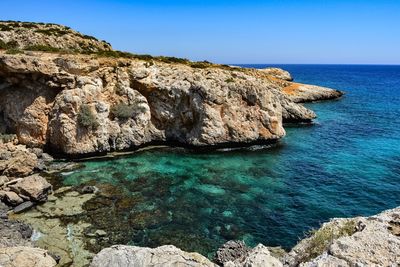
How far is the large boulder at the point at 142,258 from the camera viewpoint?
40.1ft

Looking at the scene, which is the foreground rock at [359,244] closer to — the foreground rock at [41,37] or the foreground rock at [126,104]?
the foreground rock at [126,104]

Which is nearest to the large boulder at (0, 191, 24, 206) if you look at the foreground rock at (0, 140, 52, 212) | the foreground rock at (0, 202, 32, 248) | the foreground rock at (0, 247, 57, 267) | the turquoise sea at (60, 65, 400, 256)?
the foreground rock at (0, 140, 52, 212)

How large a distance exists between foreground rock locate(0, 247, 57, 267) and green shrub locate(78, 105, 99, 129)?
829 inches

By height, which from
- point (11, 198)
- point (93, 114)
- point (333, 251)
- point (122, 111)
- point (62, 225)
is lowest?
point (62, 225)

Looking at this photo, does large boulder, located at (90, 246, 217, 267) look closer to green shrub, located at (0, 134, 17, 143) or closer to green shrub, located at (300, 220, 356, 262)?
green shrub, located at (300, 220, 356, 262)

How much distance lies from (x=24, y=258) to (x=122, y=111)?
25171 mm

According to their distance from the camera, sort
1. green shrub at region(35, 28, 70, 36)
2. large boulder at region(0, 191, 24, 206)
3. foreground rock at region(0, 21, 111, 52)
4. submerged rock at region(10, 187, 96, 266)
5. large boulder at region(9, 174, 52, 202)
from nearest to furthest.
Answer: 1. submerged rock at region(10, 187, 96, 266)
2. large boulder at region(0, 191, 24, 206)
3. large boulder at region(9, 174, 52, 202)
4. foreground rock at region(0, 21, 111, 52)
5. green shrub at region(35, 28, 70, 36)

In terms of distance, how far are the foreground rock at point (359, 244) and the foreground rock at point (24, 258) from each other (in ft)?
41.9

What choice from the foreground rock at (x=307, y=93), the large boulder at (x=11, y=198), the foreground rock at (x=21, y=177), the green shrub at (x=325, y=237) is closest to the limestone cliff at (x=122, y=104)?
the foreground rock at (x=21, y=177)

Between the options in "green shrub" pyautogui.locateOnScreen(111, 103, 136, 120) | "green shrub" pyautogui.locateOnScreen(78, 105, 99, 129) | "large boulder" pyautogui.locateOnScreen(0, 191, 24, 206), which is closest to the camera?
"large boulder" pyautogui.locateOnScreen(0, 191, 24, 206)

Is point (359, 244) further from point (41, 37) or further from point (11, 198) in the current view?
point (41, 37)

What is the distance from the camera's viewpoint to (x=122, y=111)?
40.2m

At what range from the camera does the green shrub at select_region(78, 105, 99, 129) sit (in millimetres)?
37250

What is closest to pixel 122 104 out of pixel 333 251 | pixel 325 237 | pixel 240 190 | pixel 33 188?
pixel 33 188
